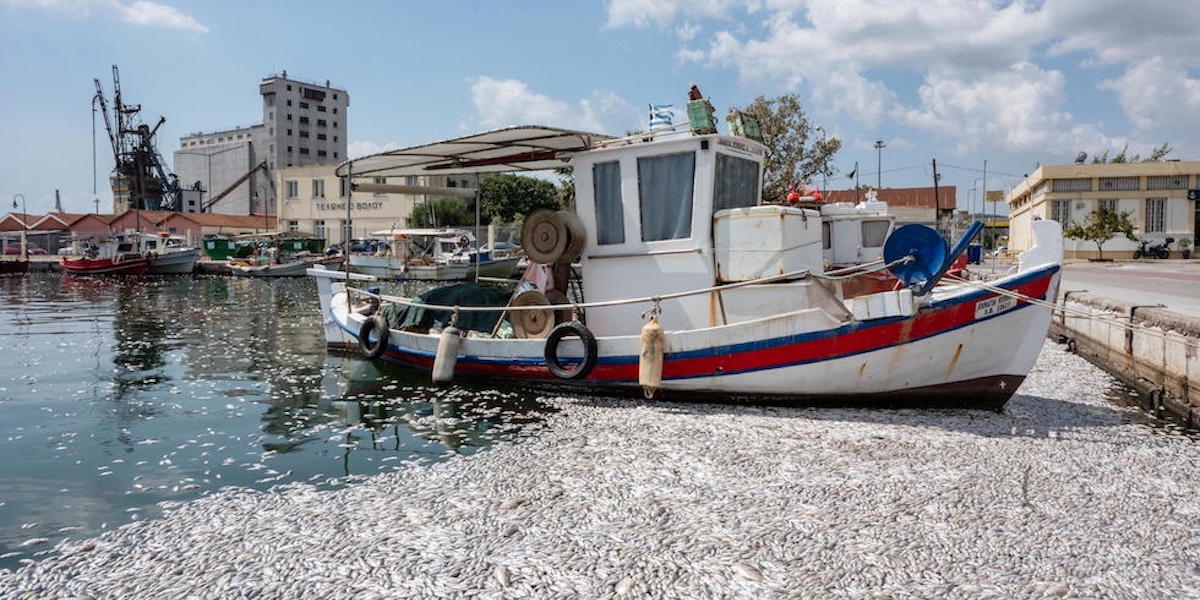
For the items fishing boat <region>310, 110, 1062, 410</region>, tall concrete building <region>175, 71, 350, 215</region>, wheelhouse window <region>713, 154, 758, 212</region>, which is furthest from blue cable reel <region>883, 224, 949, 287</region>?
tall concrete building <region>175, 71, 350, 215</region>

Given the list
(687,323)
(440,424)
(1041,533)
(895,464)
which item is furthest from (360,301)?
(1041,533)

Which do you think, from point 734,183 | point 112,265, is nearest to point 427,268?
point 112,265

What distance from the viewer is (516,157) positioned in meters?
11.7

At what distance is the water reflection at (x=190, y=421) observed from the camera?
6734 millimetres

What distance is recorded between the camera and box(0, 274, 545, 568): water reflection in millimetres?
6734

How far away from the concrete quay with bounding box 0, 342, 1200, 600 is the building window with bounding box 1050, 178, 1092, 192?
5226 centimetres

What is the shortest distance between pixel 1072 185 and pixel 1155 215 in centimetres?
556

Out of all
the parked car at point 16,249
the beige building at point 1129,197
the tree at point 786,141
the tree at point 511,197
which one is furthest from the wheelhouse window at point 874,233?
the parked car at point 16,249

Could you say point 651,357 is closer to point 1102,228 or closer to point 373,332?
point 373,332

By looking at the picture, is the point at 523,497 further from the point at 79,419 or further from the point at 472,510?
the point at 79,419

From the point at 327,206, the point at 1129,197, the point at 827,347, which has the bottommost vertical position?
the point at 827,347

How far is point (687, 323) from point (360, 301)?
855 cm

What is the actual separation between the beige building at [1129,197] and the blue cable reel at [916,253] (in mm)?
49899

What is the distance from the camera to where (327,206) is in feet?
230
